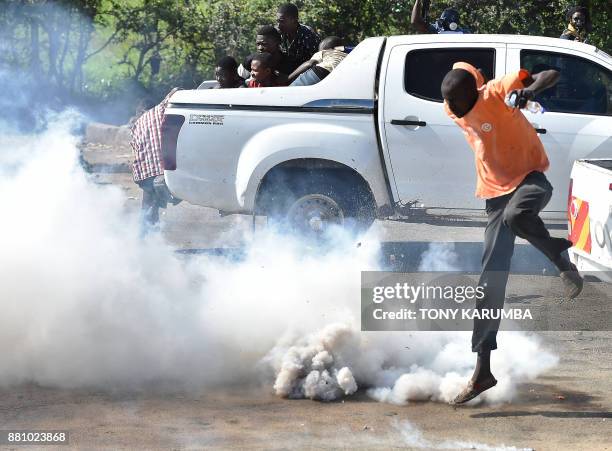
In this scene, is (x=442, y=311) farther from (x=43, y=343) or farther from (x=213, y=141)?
(x=213, y=141)

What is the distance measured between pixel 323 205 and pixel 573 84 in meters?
2.33

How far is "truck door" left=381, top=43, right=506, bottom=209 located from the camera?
28.2 feet

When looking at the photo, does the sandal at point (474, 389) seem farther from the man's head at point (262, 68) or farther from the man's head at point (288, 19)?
the man's head at point (288, 19)

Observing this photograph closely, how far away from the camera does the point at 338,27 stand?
1497 centimetres

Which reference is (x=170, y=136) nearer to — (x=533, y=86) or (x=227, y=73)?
(x=227, y=73)

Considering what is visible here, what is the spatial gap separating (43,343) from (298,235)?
3264 millimetres

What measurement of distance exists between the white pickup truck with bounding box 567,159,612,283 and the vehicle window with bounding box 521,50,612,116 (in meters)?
1.34

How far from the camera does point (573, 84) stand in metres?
8.64

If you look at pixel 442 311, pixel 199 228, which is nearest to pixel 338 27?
pixel 199 228

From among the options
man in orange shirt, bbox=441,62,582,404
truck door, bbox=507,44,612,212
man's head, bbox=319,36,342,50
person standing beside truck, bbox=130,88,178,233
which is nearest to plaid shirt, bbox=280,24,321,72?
man's head, bbox=319,36,342,50

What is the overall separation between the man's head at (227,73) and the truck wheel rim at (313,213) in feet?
4.95

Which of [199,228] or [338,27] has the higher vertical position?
[338,27]

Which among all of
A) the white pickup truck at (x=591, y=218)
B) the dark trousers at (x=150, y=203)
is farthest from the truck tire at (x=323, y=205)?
the white pickup truck at (x=591, y=218)

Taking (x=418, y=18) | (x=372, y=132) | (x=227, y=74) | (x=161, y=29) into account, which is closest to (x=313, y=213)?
(x=372, y=132)
